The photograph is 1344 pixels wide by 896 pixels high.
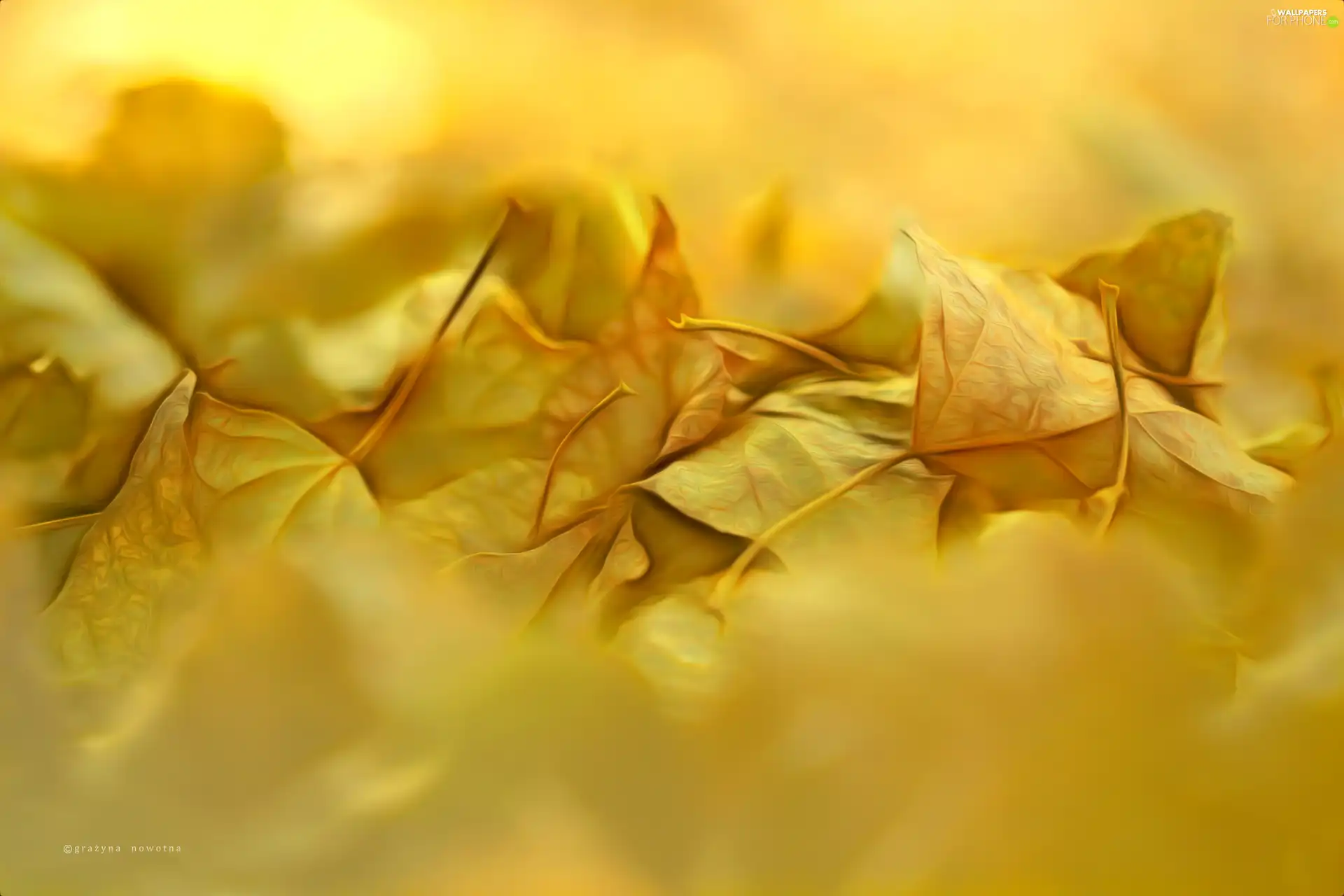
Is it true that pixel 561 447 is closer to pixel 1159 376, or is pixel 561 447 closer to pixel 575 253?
pixel 575 253

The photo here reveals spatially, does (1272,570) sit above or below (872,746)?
above

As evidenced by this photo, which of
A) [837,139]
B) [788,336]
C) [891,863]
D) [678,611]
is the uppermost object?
[837,139]

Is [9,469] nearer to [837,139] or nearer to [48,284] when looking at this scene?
[48,284]

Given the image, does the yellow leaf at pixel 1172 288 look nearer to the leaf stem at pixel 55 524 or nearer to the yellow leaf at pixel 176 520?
the yellow leaf at pixel 176 520

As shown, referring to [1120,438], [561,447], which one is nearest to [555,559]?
[561,447]

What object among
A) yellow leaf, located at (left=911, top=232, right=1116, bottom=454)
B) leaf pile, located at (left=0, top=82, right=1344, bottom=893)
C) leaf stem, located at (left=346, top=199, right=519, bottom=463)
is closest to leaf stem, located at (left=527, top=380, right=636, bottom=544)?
leaf pile, located at (left=0, top=82, right=1344, bottom=893)

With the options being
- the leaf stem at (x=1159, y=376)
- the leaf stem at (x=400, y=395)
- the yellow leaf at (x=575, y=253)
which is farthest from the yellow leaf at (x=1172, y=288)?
the leaf stem at (x=400, y=395)

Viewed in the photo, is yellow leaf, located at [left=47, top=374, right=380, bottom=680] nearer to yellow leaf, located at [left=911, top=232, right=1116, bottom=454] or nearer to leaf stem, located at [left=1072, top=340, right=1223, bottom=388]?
yellow leaf, located at [left=911, top=232, right=1116, bottom=454]

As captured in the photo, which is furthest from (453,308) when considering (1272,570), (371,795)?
(1272,570)
